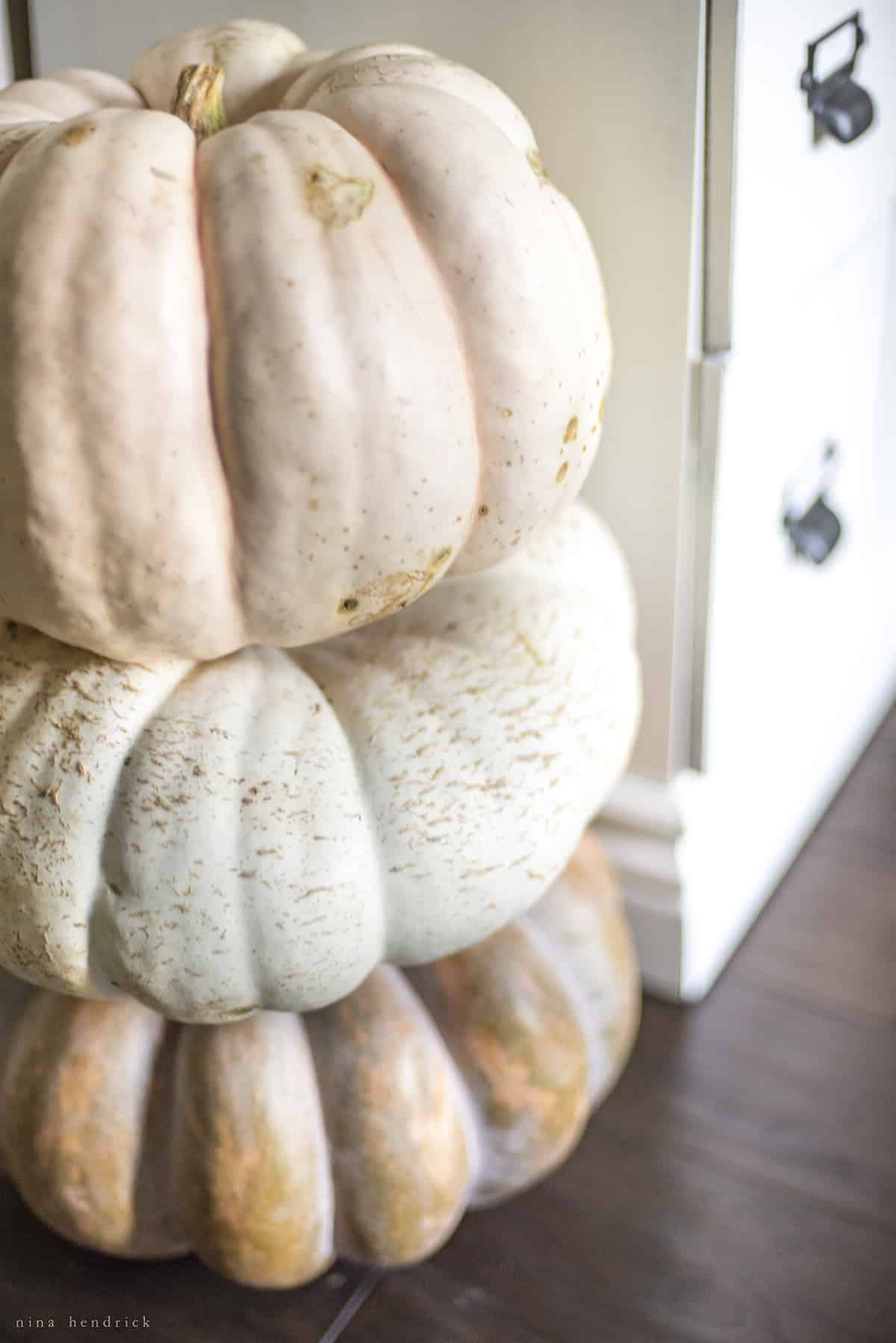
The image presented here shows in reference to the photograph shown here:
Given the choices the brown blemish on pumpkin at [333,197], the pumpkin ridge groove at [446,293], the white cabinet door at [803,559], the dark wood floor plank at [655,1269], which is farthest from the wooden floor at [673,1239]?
the brown blemish on pumpkin at [333,197]

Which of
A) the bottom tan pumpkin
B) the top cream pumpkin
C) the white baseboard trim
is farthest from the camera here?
the white baseboard trim

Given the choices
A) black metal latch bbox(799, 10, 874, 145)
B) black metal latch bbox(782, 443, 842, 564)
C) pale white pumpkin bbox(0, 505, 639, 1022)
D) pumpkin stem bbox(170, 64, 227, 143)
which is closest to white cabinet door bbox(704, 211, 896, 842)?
black metal latch bbox(782, 443, 842, 564)

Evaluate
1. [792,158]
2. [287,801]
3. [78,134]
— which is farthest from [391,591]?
[792,158]

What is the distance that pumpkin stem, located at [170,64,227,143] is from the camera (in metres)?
0.62

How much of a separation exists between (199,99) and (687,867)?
2.17ft

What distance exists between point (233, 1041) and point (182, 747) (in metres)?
0.21

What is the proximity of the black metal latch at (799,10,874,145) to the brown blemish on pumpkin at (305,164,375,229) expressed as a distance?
436 mm

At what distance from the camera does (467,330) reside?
59cm

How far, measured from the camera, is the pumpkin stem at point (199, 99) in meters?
0.62

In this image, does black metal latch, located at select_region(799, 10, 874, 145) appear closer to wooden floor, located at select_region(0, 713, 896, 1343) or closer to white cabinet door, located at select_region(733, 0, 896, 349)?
white cabinet door, located at select_region(733, 0, 896, 349)

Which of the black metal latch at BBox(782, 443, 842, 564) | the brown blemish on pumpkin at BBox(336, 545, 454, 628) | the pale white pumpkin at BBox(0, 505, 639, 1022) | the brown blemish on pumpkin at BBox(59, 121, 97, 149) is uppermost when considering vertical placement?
the brown blemish on pumpkin at BBox(59, 121, 97, 149)

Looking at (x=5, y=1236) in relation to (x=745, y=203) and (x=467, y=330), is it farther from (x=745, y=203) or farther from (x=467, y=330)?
(x=745, y=203)

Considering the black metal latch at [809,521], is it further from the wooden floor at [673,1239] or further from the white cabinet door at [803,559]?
the wooden floor at [673,1239]

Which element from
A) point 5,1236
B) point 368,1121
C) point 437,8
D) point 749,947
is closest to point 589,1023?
point 368,1121
